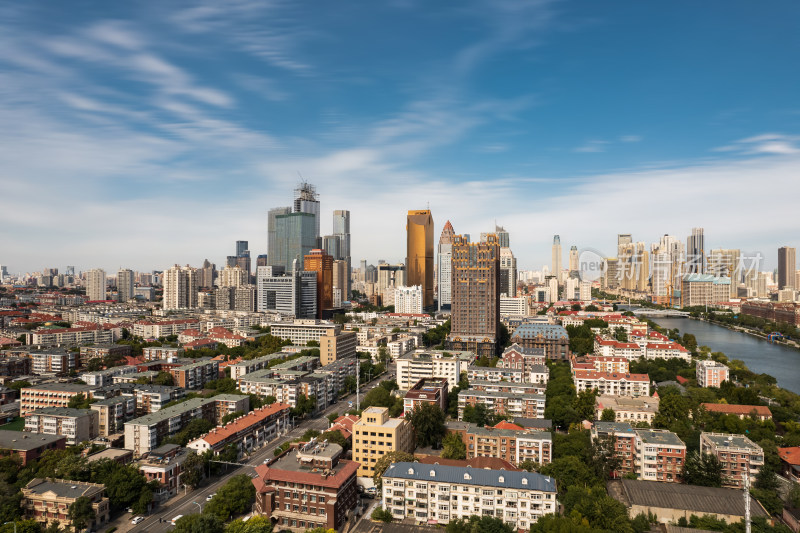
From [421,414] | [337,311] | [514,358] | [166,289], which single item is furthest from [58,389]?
[166,289]

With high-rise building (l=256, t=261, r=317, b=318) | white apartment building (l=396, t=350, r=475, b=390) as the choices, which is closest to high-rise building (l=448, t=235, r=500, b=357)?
white apartment building (l=396, t=350, r=475, b=390)

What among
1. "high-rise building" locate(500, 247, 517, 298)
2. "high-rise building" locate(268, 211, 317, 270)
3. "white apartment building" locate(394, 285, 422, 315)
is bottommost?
"white apartment building" locate(394, 285, 422, 315)

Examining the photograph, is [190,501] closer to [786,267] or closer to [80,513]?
[80,513]

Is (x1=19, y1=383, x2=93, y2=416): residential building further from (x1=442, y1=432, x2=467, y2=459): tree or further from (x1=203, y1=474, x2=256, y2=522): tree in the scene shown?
(x1=442, y1=432, x2=467, y2=459): tree

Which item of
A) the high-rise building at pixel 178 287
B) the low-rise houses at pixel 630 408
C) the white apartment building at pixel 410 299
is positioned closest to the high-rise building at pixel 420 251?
the white apartment building at pixel 410 299

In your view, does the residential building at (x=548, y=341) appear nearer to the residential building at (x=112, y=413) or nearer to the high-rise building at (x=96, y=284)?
the residential building at (x=112, y=413)

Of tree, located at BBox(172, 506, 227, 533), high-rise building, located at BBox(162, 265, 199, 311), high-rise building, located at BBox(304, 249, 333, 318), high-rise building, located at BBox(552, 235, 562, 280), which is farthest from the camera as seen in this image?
high-rise building, located at BBox(552, 235, 562, 280)

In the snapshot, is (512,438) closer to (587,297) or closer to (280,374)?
(280,374)
